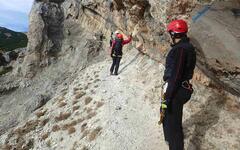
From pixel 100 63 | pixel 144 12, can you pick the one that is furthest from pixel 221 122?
pixel 100 63

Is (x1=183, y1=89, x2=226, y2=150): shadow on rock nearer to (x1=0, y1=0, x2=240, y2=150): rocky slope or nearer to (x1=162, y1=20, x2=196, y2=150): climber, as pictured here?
(x1=0, y1=0, x2=240, y2=150): rocky slope

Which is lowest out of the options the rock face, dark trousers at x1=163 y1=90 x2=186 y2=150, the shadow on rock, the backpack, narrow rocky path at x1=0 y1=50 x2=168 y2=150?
narrow rocky path at x1=0 y1=50 x2=168 y2=150

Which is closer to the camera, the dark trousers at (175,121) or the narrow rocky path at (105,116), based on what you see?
the dark trousers at (175,121)

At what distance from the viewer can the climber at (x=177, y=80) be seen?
7.47 m

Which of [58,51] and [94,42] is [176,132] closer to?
Answer: [94,42]

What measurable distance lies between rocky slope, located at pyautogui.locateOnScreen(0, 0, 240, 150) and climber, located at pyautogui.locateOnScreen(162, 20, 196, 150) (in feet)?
8.12

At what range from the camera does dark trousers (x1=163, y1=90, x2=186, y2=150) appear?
7.62m

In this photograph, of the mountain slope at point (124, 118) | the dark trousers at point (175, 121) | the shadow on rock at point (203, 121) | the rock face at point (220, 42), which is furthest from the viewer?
the mountain slope at point (124, 118)

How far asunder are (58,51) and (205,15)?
2295 centimetres

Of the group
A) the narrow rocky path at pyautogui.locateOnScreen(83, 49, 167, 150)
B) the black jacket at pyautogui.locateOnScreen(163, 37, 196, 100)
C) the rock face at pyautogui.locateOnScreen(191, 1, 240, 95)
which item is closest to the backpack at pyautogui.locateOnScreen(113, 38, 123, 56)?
the narrow rocky path at pyautogui.locateOnScreen(83, 49, 167, 150)

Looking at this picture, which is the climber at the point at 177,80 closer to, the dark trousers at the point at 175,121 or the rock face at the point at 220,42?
the dark trousers at the point at 175,121

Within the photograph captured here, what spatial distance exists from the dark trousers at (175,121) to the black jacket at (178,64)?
23cm

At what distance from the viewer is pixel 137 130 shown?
1215 cm

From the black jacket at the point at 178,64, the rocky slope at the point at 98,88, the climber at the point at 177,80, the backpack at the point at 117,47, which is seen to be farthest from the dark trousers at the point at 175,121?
the backpack at the point at 117,47
